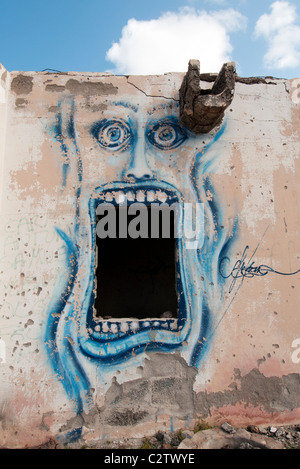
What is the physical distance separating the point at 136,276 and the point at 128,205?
121 inches

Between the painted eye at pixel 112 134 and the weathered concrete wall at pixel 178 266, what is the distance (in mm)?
15

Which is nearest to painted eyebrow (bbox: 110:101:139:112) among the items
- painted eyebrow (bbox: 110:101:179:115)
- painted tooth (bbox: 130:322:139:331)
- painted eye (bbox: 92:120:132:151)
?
painted eyebrow (bbox: 110:101:179:115)

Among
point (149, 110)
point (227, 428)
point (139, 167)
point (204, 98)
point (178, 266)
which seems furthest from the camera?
point (149, 110)

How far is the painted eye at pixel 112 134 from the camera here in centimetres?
362

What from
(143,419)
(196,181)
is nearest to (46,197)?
(196,181)

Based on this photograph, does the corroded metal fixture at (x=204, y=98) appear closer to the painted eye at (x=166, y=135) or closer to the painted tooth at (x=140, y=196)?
the painted eye at (x=166, y=135)

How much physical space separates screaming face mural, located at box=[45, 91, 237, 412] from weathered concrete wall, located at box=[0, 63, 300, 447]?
0.04 feet

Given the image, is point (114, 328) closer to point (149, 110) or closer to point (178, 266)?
point (178, 266)

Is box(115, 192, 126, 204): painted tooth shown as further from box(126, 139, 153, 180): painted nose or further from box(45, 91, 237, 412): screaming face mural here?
box(126, 139, 153, 180): painted nose

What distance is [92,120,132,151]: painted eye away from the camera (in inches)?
142

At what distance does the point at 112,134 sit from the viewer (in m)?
3.63
